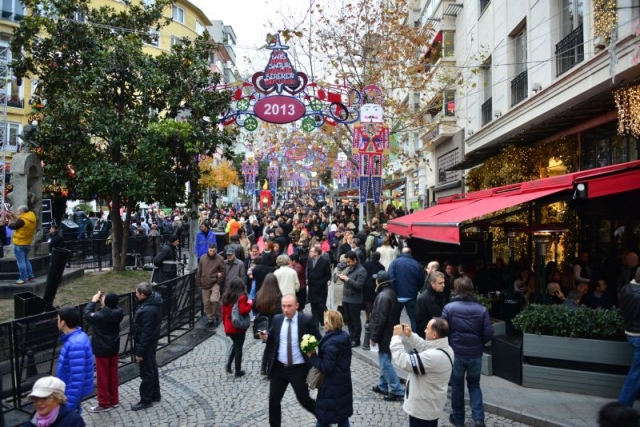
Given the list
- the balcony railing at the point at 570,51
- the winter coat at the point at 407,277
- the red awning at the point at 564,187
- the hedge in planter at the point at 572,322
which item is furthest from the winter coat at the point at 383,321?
the balcony railing at the point at 570,51

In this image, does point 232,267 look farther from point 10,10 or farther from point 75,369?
point 10,10

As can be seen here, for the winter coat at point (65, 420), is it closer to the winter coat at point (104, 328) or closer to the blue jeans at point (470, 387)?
the winter coat at point (104, 328)

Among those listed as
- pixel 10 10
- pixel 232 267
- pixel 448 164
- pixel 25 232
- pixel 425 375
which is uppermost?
pixel 10 10

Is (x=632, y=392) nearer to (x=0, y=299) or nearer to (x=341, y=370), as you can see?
(x=341, y=370)

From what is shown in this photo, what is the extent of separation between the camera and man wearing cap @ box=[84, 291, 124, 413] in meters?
6.48

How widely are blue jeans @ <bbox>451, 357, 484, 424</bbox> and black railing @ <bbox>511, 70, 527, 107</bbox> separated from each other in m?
10.1

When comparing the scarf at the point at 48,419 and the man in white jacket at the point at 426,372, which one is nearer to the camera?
the scarf at the point at 48,419

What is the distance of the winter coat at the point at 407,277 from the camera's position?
855 cm

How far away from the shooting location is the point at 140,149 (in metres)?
13.7

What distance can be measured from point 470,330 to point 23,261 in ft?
33.4

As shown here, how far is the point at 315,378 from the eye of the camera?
4.96 m

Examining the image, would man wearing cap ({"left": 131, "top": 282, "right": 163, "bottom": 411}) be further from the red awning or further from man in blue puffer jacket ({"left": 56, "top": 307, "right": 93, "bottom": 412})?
the red awning

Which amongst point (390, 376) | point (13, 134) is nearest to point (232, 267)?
point (390, 376)

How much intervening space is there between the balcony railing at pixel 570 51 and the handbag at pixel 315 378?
893cm
